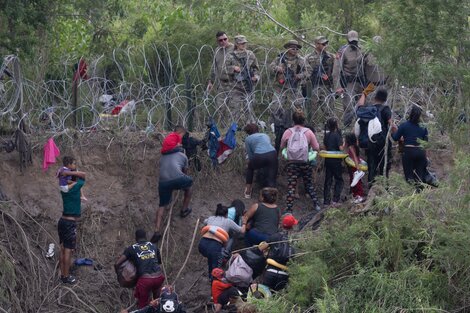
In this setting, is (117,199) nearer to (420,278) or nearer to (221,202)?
(221,202)

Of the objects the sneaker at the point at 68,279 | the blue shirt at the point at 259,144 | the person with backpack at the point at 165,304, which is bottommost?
the sneaker at the point at 68,279

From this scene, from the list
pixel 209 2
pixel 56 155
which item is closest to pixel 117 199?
pixel 56 155

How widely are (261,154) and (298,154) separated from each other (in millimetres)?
539

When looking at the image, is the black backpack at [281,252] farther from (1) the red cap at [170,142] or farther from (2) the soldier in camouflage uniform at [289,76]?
(2) the soldier in camouflage uniform at [289,76]

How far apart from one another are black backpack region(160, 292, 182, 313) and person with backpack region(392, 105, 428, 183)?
11.3ft

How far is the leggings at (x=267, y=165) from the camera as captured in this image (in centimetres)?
1582

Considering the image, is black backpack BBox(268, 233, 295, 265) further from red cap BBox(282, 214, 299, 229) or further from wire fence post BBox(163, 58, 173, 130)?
wire fence post BBox(163, 58, 173, 130)

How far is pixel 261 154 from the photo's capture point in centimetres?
1580

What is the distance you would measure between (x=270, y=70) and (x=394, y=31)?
4.07 m

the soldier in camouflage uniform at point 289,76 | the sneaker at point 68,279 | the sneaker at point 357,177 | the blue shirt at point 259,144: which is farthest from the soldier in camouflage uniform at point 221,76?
the sneaker at point 68,279

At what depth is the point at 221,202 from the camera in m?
16.8

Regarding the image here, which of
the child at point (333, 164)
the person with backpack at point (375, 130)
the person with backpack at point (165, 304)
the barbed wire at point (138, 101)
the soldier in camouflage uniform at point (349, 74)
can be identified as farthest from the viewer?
the soldier in camouflage uniform at point (349, 74)

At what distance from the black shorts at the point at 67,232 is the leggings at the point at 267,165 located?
8.89ft

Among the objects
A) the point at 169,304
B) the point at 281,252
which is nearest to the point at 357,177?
the point at 281,252
